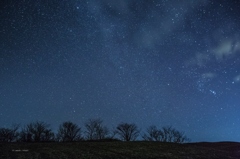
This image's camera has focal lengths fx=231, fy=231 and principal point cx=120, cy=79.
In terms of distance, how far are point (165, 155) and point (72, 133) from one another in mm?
75562

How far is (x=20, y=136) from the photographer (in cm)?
10525

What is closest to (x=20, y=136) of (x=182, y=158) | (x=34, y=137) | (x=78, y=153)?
(x=34, y=137)

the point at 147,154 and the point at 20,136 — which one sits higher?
the point at 20,136

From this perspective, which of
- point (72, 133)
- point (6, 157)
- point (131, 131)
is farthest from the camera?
point (131, 131)

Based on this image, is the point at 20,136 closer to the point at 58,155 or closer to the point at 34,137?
the point at 34,137

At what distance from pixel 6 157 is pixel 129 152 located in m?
21.0

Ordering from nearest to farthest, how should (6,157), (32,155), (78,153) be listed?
(6,157), (32,155), (78,153)

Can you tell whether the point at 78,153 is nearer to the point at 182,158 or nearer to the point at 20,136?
the point at 182,158

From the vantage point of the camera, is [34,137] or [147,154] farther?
[34,137]

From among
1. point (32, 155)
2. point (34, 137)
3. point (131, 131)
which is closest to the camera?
point (32, 155)

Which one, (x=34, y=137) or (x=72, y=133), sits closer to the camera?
(x=34, y=137)

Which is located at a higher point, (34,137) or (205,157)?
(34,137)

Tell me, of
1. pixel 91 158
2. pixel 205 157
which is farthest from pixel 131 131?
pixel 91 158

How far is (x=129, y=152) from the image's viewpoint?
43.2 meters
